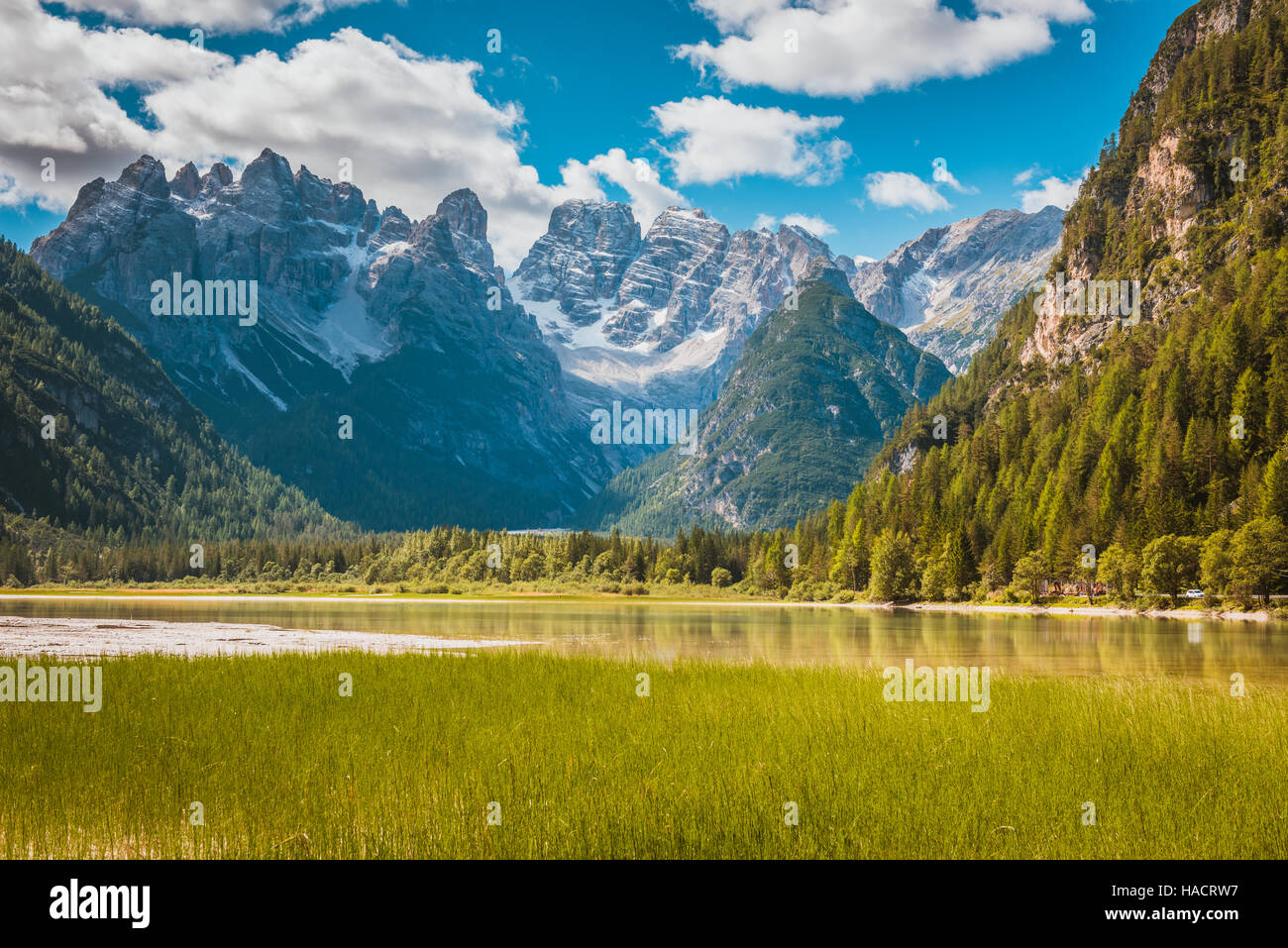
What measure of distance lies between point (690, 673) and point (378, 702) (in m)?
10.2

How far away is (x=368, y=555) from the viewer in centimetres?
19988

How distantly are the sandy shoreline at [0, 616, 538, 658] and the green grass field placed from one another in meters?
14.0

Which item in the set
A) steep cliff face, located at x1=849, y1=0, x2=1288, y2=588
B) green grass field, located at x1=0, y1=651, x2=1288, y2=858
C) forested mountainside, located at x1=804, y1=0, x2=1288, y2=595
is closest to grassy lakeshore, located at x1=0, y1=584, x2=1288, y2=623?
forested mountainside, located at x1=804, y1=0, x2=1288, y2=595

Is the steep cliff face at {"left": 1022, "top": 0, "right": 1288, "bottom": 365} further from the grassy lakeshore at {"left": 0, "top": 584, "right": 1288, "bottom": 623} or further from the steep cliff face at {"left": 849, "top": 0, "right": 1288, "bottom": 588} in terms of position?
the grassy lakeshore at {"left": 0, "top": 584, "right": 1288, "bottom": 623}

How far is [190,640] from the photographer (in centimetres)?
4484

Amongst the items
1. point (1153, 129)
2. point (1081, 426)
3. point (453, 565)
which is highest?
point (1153, 129)

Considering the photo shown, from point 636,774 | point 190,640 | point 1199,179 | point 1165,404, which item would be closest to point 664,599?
point 1165,404

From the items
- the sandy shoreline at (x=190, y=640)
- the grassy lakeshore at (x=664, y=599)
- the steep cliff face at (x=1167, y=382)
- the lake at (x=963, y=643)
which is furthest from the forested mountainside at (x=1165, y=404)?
the sandy shoreline at (x=190, y=640)

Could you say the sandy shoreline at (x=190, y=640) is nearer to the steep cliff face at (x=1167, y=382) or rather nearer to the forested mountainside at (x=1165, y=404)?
the forested mountainside at (x=1165, y=404)

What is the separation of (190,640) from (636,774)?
1471 inches

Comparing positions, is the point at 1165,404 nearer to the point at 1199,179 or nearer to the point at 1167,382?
the point at 1167,382

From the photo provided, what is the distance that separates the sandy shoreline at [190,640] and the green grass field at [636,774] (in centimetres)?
1399
